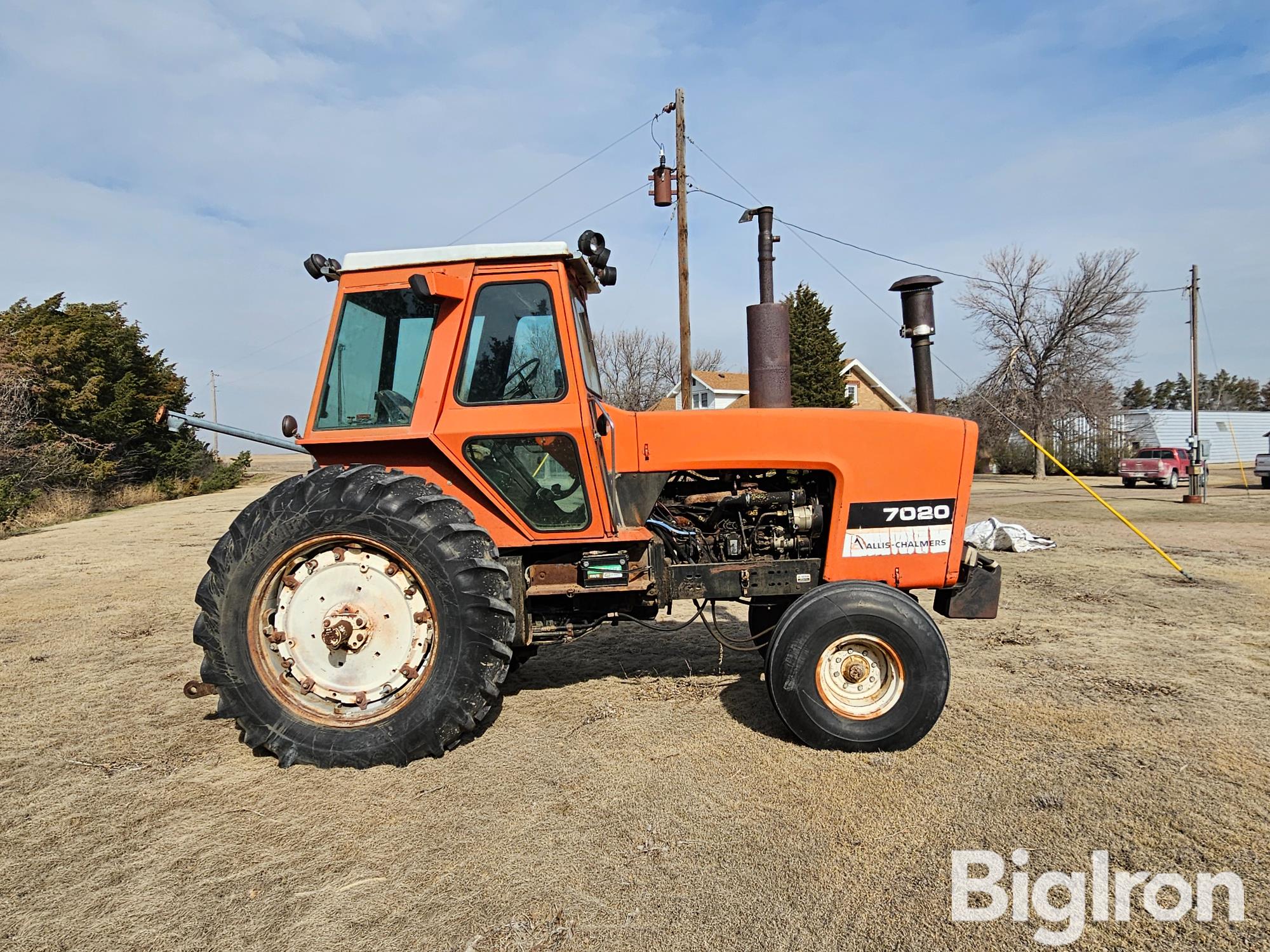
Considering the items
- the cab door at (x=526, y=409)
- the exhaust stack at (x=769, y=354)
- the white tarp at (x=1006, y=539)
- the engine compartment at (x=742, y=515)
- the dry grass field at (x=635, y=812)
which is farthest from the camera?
the white tarp at (x=1006, y=539)

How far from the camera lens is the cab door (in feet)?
12.3

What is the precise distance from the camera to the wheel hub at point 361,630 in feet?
11.8

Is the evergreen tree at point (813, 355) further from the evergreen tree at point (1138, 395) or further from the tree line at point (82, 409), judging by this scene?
the evergreen tree at point (1138, 395)

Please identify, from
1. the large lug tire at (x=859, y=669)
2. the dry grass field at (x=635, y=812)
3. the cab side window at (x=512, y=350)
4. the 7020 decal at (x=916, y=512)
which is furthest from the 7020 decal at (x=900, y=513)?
the cab side window at (x=512, y=350)

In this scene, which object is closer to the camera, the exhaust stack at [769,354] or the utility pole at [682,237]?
the exhaust stack at [769,354]

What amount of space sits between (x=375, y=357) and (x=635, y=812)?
2.58 metres

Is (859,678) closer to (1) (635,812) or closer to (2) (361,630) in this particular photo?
(1) (635,812)

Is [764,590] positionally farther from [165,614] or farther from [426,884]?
[165,614]

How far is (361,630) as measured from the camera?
3562mm

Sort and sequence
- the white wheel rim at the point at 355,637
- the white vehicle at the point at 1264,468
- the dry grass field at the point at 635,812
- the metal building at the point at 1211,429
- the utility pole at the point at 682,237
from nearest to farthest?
the dry grass field at the point at 635,812 → the white wheel rim at the point at 355,637 → the utility pole at the point at 682,237 → the white vehicle at the point at 1264,468 → the metal building at the point at 1211,429

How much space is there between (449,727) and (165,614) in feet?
17.3

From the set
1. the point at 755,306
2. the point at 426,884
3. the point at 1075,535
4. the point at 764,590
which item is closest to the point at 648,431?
the point at 764,590

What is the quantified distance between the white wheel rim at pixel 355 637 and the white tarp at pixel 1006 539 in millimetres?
9016

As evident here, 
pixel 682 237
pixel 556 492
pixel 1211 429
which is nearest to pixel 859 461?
pixel 556 492
